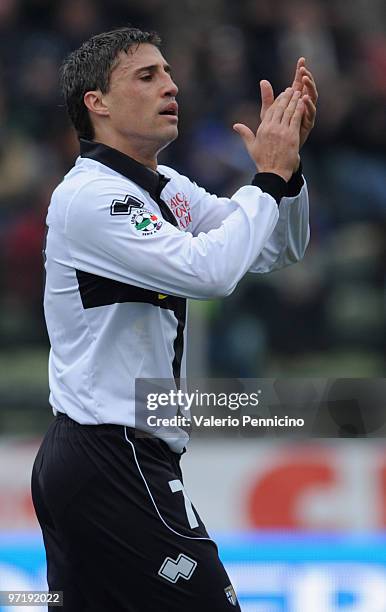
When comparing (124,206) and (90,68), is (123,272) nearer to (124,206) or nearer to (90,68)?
(124,206)

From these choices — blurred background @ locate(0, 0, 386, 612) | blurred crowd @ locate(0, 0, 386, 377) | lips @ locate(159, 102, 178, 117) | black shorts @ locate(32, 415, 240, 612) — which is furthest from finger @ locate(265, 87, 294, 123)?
blurred crowd @ locate(0, 0, 386, 377)

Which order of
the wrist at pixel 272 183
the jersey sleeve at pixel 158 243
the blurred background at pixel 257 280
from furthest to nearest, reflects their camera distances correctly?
1. the blurred background at pixel 257 280
2. the wrist at pixel 272 183
3. the jersey sleeve at pixel 158 243

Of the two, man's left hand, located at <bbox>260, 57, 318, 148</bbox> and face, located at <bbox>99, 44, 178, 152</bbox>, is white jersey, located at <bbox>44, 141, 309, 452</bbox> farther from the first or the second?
man's left hand, located at <bbox>260, 57, 318, 148</bbox>

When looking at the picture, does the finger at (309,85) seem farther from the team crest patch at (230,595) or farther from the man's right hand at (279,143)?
the team crest patch at (230,595)

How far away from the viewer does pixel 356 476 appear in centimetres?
603

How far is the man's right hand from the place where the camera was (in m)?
3.42

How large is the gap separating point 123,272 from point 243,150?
490 cm

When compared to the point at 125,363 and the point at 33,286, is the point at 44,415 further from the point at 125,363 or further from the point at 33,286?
the point at 125,363

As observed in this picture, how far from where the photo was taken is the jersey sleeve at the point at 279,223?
3.67m

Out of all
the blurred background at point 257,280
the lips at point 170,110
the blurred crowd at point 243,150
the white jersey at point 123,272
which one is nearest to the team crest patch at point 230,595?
the white jersey at point 123,272

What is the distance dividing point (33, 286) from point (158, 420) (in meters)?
3.95

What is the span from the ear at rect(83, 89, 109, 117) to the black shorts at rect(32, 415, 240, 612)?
911 mm

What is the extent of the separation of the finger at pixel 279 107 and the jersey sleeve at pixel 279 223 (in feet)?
0.83

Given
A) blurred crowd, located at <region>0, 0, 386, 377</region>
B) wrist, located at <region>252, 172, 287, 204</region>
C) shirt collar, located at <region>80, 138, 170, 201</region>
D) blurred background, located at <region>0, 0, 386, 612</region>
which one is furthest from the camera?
blurred crowd, located at <region>0, 0, 386, 377</region>
